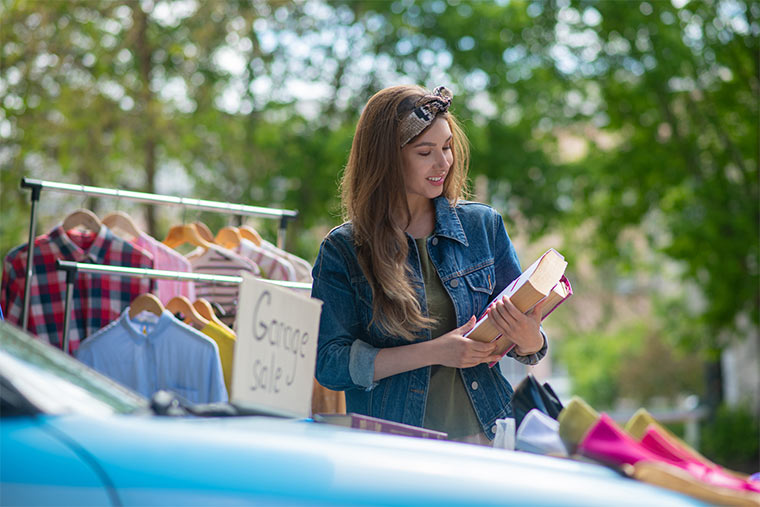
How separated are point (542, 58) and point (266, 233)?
15.0ft

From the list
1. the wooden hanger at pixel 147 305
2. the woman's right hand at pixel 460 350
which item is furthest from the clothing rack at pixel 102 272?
the woman's right hand at pixel 460 350

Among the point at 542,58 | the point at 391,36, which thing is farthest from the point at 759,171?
the point at 391,36

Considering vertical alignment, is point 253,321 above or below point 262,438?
above

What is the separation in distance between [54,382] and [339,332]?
3.40ft

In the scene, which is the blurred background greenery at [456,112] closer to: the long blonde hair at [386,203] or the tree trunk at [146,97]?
the tree trunk at [146,97]

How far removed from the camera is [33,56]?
11.3 m

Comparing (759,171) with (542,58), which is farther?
(542,58)

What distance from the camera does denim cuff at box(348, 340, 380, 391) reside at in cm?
254

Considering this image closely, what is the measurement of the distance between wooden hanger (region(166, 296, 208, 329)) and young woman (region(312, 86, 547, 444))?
117cm

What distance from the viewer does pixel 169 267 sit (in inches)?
179

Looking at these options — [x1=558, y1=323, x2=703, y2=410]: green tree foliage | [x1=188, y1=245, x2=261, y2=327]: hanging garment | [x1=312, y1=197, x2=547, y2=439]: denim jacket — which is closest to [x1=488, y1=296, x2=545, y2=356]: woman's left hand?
[x1=312, y1=197, x2=547, y2=439]: denim jacket

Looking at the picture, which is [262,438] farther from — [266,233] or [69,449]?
[266,233]

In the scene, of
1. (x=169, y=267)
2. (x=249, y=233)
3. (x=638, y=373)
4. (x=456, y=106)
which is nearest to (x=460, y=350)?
(x=169, y=267)

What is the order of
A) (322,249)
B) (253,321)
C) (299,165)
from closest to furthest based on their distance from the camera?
(253,321) < (322,249) < (299,165)
